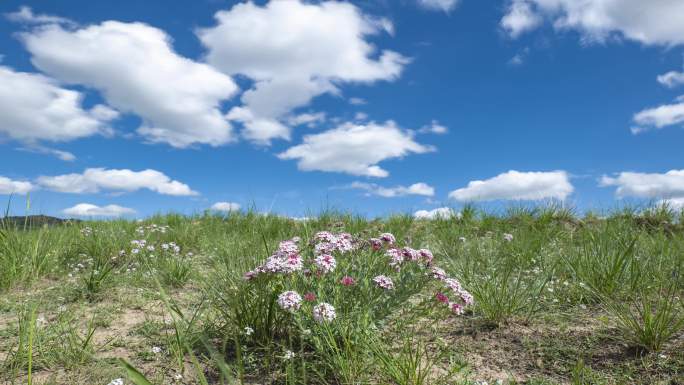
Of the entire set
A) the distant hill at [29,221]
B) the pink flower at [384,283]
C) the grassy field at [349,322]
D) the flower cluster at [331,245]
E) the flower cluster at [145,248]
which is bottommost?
the grassy field at [349,322]

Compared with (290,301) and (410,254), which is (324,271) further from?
(410,254)

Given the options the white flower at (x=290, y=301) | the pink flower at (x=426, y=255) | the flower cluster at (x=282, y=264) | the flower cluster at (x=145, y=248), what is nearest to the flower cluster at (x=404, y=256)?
the pink flower at (x=426, y=255)

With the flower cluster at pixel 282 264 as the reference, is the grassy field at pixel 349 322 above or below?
below

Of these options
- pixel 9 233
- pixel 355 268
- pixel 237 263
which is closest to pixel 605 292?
pixel 355 268

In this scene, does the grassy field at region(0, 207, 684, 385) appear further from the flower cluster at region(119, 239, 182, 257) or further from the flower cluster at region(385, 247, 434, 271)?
the flower cluster at region(119, 239, 182, 257)

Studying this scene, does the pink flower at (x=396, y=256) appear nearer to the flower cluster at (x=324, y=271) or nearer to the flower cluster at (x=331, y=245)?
the flower cluster at (x=324, y=271)

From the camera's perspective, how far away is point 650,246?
19.7 feet

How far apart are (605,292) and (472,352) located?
185 cm

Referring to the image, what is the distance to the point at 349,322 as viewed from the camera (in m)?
3.21

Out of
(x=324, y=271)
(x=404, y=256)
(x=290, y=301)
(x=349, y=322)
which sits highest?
(x=404, y=256)

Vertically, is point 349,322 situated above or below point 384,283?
below

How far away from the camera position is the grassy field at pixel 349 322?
10.3ft

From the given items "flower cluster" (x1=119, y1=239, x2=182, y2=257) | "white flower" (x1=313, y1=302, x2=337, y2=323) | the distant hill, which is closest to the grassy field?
"white flower" (x1=313, y1=302, x2=337, y2=323)

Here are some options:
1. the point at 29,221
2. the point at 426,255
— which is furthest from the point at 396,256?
the point at 29,221
